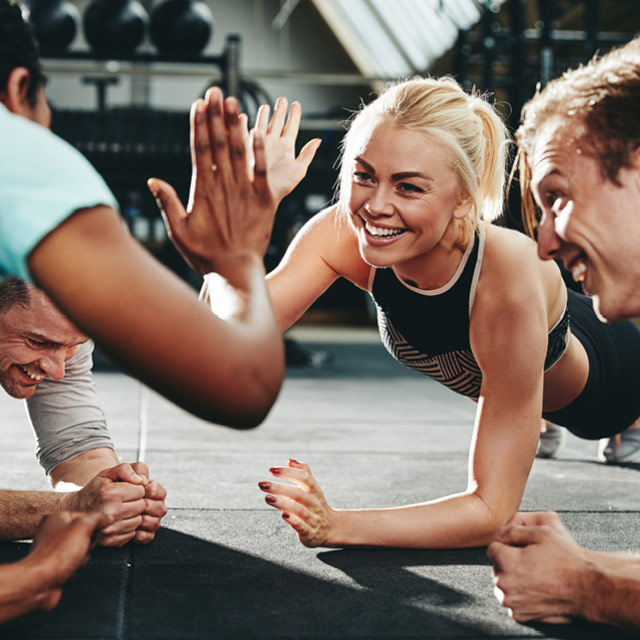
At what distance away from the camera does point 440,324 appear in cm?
183

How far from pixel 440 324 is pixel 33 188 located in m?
1.10

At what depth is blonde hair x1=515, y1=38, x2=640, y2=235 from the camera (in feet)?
3.98

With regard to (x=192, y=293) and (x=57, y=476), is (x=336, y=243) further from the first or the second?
(x=192, y=293)

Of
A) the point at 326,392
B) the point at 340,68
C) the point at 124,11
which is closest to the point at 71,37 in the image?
the point at 124,11

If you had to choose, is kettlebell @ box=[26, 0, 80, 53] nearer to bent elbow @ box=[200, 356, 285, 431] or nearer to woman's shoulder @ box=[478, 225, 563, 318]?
woman's shoulder @ box=[478, 225, 563, 318]

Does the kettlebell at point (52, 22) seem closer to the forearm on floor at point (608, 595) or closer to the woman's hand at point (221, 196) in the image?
the woman's hand at point (221, 196)

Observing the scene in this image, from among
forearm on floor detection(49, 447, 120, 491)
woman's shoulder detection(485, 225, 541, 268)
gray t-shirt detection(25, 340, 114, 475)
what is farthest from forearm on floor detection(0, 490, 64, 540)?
woman's shoulder detection(485, 225, 541, 268)

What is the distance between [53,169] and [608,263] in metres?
0.79

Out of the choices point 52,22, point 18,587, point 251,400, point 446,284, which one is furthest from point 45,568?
point 52,22

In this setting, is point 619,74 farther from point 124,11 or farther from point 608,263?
point 124,11

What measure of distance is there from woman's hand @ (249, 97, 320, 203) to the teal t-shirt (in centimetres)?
46

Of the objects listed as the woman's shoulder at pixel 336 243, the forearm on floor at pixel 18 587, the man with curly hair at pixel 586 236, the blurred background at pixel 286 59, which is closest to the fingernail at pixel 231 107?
the man with curly hair at pixel 586 236

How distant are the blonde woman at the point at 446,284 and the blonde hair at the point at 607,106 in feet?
1.17

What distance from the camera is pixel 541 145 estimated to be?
134 cm
